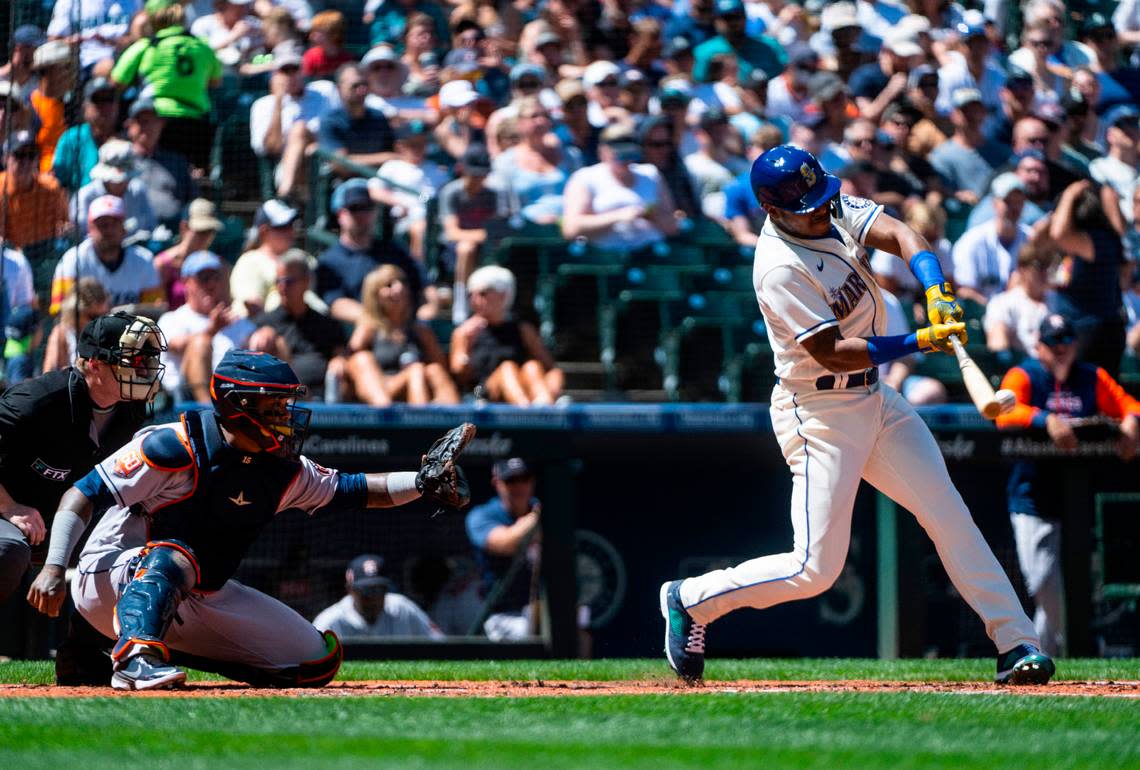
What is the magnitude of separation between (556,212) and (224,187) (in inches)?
82.7

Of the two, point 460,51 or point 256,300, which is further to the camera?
point 460,51

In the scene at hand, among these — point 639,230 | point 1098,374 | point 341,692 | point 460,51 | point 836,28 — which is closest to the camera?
point 341,692

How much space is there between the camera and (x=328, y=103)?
1102 centimetres

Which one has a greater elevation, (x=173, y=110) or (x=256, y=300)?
(x=173, y=110)

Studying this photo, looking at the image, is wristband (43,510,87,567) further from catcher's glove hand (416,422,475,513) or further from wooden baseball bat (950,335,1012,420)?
wooden baseball bat (950,335,1012,420)

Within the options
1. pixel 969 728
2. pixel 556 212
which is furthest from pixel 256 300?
pixel 969 728

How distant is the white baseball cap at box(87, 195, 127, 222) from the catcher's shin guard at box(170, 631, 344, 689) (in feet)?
14.7

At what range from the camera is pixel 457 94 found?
1124 cm

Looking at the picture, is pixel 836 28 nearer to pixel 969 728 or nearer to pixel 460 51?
pixel 460 51

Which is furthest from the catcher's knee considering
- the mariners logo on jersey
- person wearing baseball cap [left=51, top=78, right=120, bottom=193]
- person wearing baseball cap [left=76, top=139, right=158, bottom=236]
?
person wearing baseball cap [left=76, top=139, right=158, bottom=236]

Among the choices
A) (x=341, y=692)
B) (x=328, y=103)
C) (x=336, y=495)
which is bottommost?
(x=341, y=692)

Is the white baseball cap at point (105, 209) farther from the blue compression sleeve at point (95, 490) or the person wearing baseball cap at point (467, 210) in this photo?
the blue compression sleeve at point (95, 490)

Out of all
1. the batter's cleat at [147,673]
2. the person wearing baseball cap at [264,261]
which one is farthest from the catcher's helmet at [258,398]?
the person wearing baseball cap at [264,261]

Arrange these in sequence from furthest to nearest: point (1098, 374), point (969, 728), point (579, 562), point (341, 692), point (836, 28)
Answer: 1. point (836, 28)
2. point (579, 562)
3. point (1098, 374)
4. point (341, 692)
5. point (969, 728)
